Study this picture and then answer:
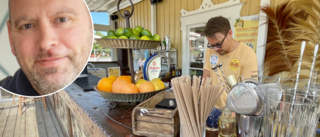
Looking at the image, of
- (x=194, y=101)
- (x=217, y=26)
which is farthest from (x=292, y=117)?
(x=217, y=26)

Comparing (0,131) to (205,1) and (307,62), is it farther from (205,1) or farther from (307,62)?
(307,62)

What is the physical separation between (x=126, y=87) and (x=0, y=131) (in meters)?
3.38

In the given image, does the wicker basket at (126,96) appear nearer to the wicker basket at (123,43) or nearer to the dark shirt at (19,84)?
the wicker basket at (123,43)

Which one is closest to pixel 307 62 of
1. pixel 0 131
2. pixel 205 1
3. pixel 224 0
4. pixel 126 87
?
pixel 224 0

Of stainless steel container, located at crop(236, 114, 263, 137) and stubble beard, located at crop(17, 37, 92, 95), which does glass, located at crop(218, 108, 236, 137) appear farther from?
stubble beard, located at crop(17, 37, 92, 95)

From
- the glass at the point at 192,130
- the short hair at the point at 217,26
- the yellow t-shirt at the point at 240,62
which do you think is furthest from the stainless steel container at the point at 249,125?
the short hair at the point at 217,26

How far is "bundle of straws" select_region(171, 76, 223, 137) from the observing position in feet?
1.67

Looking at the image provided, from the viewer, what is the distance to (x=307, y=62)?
1787 millimetres

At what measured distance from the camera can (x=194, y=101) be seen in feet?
1.68

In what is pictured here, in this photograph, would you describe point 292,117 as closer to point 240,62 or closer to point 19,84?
point 19,84

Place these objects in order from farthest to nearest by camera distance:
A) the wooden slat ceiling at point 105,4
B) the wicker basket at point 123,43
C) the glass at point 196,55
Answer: the wooden slat ceiling at point 105,4 < the glass at point 196,55 < the wicker basket at point 123,43

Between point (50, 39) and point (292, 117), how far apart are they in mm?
670

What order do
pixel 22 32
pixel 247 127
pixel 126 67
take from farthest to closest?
pixel 126 67 < pixel 247 127 < pixel 22 32

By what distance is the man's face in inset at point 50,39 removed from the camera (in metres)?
0.31
